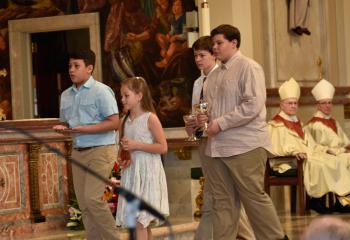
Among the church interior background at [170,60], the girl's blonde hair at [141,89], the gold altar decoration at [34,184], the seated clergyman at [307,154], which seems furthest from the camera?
the seated clergyman at [307,154]

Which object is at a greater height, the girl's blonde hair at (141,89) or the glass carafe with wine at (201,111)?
the girl's blonde hair at (141,89)

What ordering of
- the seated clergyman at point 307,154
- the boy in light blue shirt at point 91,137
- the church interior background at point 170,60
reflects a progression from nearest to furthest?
the boy in light blue shirt at point 91,137, the church interior background at point 170,60, the seated clergyman at point 307,154

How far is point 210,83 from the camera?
6.79 metres

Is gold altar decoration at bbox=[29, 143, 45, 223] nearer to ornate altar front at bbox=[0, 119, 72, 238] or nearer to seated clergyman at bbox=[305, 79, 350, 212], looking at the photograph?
ornate altar front at bbox=[0, 119, 72, 238]

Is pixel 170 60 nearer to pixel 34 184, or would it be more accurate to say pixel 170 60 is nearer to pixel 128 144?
pixel 34 184

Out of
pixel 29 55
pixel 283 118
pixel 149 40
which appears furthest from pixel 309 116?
pixel 29 55

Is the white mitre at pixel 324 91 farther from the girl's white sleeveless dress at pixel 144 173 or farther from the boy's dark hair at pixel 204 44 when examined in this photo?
the girl's white sleeveless dress at pixel 144 173

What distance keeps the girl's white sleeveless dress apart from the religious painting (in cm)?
565

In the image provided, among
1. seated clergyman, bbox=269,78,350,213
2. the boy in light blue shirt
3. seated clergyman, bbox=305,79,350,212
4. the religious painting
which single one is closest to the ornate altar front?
the boy in light blue shirt

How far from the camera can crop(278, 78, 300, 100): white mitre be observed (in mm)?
12156

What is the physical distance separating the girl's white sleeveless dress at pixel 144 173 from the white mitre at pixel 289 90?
17.9ft

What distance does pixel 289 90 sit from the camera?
39.9 feet

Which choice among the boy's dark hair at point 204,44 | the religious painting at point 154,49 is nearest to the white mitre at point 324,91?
the religious painting at point 154,49

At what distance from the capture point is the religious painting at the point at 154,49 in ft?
41.5
